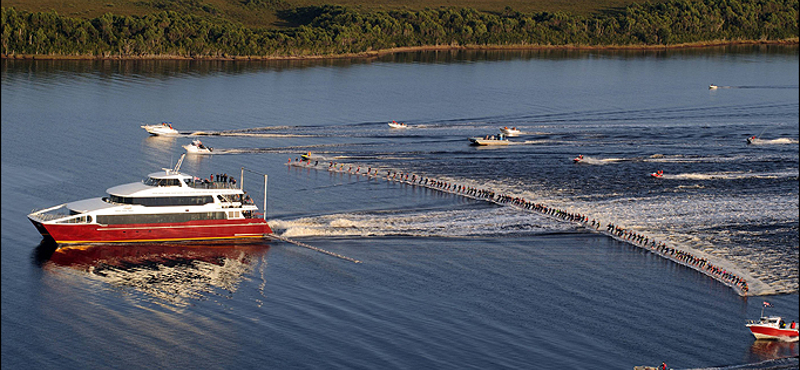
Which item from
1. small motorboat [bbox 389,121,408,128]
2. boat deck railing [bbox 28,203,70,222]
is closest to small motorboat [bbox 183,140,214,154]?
small motorboat [bbox 389,121,408,128]

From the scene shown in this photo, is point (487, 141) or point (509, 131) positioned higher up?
point (509, 131)

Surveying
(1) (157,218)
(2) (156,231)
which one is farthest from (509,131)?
(2) (156,231)

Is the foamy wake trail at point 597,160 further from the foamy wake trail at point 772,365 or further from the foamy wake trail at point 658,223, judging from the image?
the foamy wake trail at point 772,365

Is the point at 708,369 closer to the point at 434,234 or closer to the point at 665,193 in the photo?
the point at 434,234

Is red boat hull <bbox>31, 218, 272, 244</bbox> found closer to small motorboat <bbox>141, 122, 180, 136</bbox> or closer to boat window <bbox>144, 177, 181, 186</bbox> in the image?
boat window <bbox>144, 177, 181, 186</bbox>

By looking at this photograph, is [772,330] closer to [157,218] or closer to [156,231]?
[156,231]

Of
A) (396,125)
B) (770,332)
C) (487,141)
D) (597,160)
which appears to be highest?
(396,125)

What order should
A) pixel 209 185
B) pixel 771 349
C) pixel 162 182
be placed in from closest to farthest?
pixel 771 349 < pixel 162 182 < pixel 209 185
